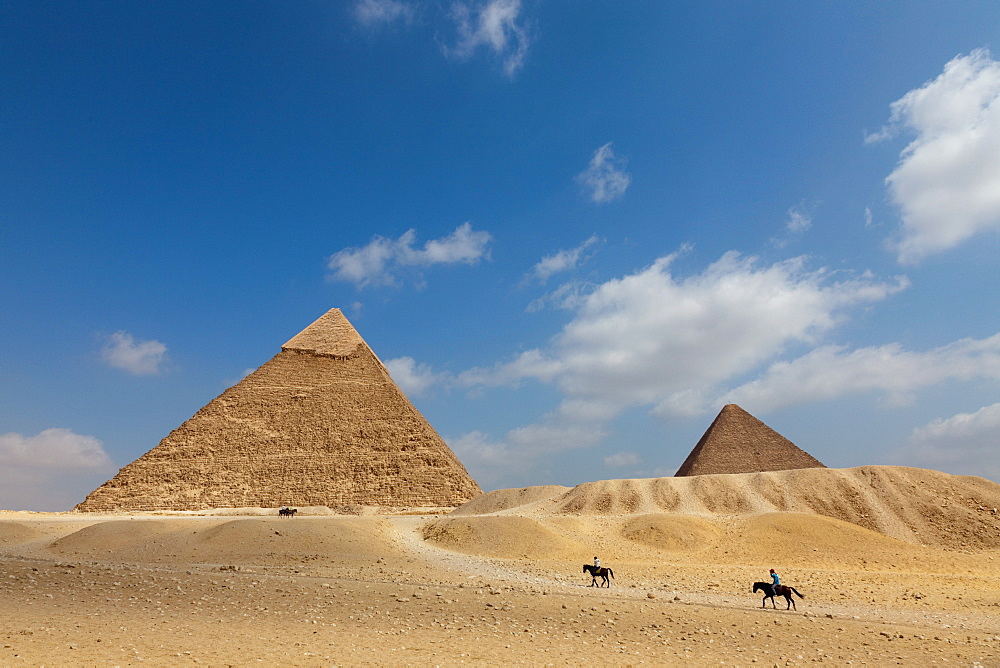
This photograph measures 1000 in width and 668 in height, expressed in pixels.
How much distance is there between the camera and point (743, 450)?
38.0 meters

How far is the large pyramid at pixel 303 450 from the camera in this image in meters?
37.9

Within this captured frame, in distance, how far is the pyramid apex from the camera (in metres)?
50.2

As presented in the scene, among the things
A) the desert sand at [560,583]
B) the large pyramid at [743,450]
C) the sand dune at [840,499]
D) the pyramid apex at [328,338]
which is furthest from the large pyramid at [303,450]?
the desert sand at [560,583]

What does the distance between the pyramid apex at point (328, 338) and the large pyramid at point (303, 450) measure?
199 mm

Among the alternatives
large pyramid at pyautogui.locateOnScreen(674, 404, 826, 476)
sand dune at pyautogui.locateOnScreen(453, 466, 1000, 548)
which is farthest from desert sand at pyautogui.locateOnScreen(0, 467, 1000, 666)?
large pyramid at pyautogui.locateOnScreen(674, 404, 826, 476)

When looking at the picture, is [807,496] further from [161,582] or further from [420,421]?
[420,421]

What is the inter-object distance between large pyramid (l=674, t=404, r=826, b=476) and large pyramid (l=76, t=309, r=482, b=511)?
15.9 metres

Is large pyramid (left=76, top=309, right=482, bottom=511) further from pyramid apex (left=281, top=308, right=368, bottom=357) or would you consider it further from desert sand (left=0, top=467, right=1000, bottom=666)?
desert sand (left=0, top=467, right=1000, bottom=666)

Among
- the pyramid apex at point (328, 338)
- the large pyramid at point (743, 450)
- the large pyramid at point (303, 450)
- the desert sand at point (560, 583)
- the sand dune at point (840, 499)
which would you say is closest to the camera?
the desert sand at point (560, 583)

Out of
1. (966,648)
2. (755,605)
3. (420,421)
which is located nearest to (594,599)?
(755,605)

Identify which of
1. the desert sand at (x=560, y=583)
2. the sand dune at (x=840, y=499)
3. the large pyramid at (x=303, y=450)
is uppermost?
the large pyramid at (x=303, y=450)

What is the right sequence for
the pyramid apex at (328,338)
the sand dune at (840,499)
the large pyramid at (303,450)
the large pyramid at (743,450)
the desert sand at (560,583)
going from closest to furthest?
the desert sand at (560,583) → the sand dune at (840,499) → the large pyramid at (743,450) → the large pyramid at (303,450) → the pyramid apex at (328,338)

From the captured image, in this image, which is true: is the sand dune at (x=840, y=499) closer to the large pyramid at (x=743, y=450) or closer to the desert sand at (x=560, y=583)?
the desert sand at (x=560, y=583)

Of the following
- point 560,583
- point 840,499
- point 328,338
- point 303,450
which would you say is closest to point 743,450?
point 840,499
